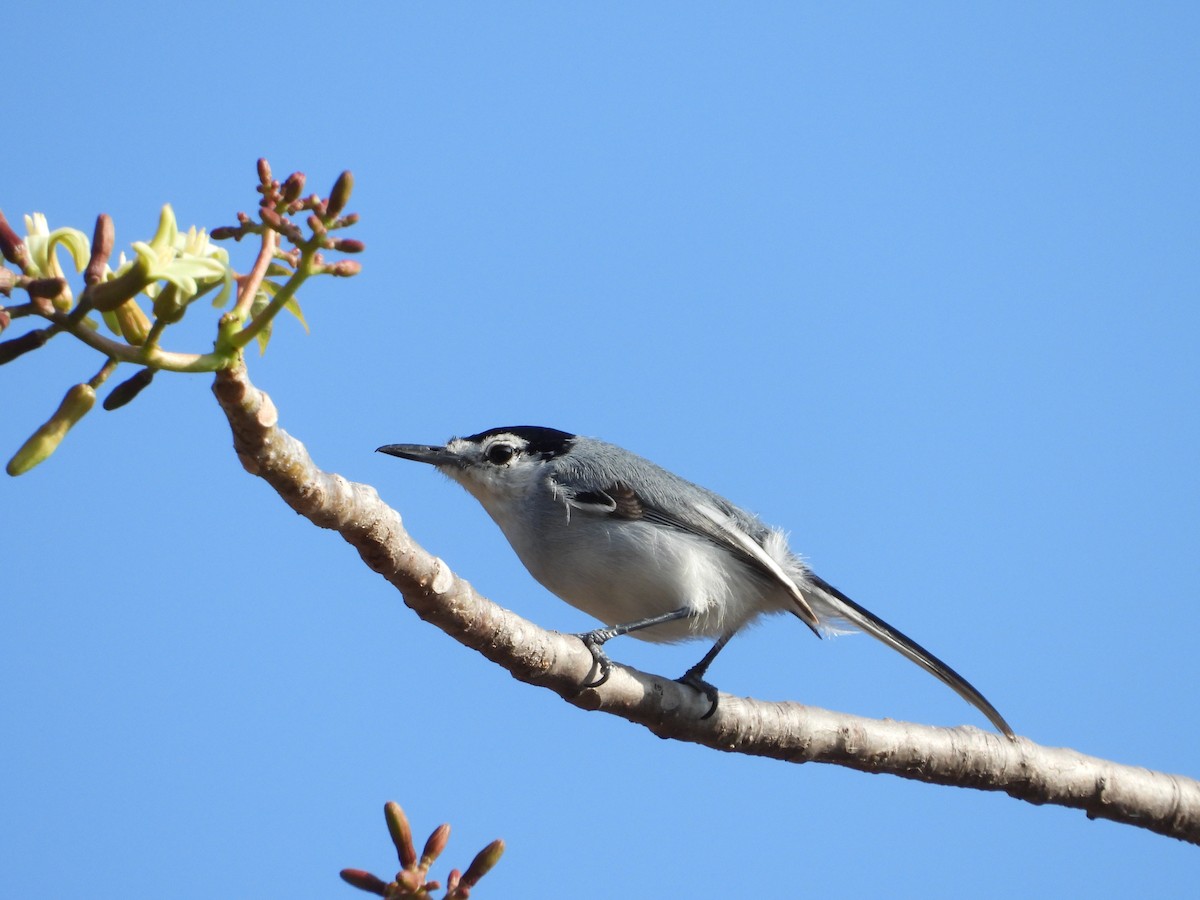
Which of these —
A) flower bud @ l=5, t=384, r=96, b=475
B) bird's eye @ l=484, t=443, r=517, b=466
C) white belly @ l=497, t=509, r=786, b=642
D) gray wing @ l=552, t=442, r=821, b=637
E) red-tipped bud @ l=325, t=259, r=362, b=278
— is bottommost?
flower bud @ l=5, t=384, r=96, b=475

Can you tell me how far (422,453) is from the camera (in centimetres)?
559

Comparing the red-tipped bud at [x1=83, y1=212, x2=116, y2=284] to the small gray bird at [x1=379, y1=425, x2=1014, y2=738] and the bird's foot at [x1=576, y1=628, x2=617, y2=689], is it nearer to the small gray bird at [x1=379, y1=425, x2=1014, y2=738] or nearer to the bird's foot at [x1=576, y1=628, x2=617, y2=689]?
the bird's foot at [x1=576, y1=628, x2=617, y2=689]

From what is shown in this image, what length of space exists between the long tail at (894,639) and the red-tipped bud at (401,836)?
9.91 feet

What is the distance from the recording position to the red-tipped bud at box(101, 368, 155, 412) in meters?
1.65

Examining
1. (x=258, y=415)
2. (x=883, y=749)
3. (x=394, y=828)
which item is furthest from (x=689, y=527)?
(x=394, y=828)

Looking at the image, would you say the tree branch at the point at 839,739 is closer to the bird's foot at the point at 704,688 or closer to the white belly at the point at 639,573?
the bird's foot at the point at 704,688

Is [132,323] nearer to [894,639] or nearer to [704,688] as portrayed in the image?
[704,688]

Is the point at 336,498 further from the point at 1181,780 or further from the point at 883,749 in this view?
the point at 1181,780

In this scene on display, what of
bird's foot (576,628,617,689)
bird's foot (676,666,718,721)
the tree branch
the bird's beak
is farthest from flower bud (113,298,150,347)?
the bird's beak

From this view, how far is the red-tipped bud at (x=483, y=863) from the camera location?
1.69 m

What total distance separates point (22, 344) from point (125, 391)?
0.14m

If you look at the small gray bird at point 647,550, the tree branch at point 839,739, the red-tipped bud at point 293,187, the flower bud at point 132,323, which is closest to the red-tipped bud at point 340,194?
the red-tipped bud at point 293,187

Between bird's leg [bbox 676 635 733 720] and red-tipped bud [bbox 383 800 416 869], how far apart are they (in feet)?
7.74

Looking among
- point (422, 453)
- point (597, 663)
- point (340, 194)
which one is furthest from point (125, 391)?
point (422, 453)
